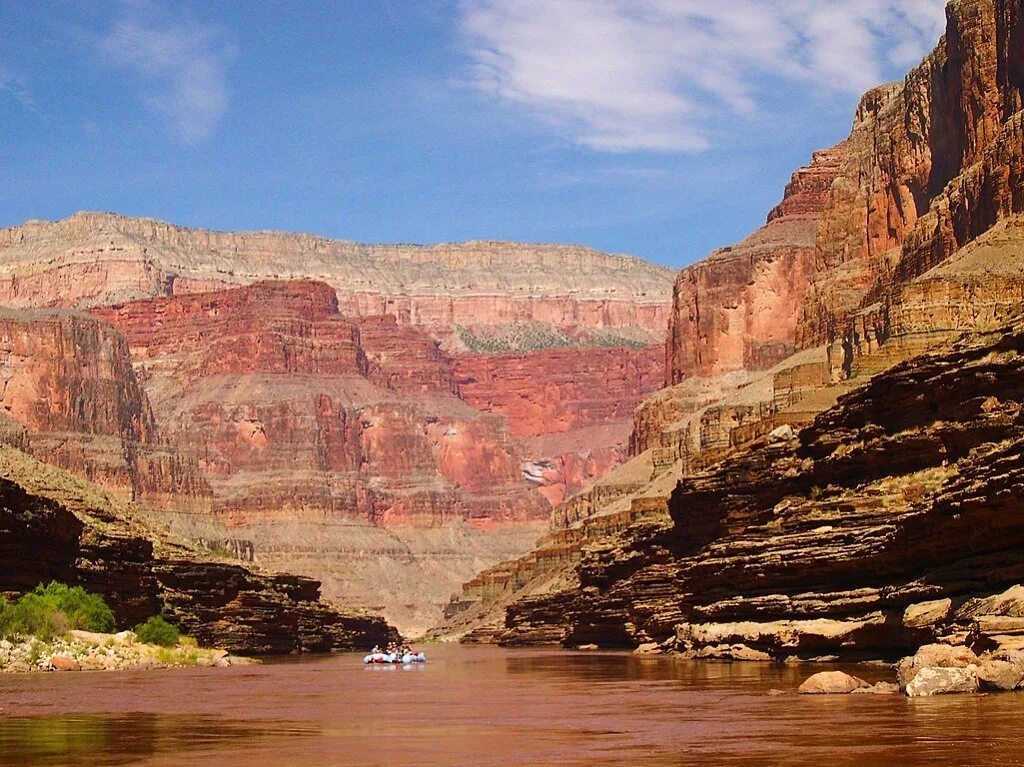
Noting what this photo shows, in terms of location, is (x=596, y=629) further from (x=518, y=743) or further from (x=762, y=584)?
(x=518, y=743)

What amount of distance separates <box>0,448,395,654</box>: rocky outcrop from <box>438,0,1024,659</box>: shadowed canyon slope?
18.0 metres

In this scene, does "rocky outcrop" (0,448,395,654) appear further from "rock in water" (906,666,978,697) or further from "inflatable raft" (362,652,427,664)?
"rock in water" (906,666,978,697)

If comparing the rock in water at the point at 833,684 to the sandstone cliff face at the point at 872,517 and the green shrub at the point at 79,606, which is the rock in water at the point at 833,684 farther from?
the green shrub at the point at 79,606

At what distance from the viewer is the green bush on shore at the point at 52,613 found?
79250 mm

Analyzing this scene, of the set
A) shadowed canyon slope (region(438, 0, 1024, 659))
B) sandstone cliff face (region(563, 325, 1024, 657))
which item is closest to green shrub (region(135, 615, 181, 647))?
shadowed canyon slope (region(438, 0, 1024, 659))

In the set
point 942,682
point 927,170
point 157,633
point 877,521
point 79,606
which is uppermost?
point 927,170

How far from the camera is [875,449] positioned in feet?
219

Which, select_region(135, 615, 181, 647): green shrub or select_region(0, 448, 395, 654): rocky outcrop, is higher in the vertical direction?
select_region(0, 448, 395, 654): rocky outcrop

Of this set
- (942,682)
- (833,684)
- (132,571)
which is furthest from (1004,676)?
(132,571)

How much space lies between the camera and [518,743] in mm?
41125

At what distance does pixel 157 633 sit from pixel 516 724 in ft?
169

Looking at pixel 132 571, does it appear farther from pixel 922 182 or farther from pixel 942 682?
pixel 922 182

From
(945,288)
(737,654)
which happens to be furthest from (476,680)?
(945,288)

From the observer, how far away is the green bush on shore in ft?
260
